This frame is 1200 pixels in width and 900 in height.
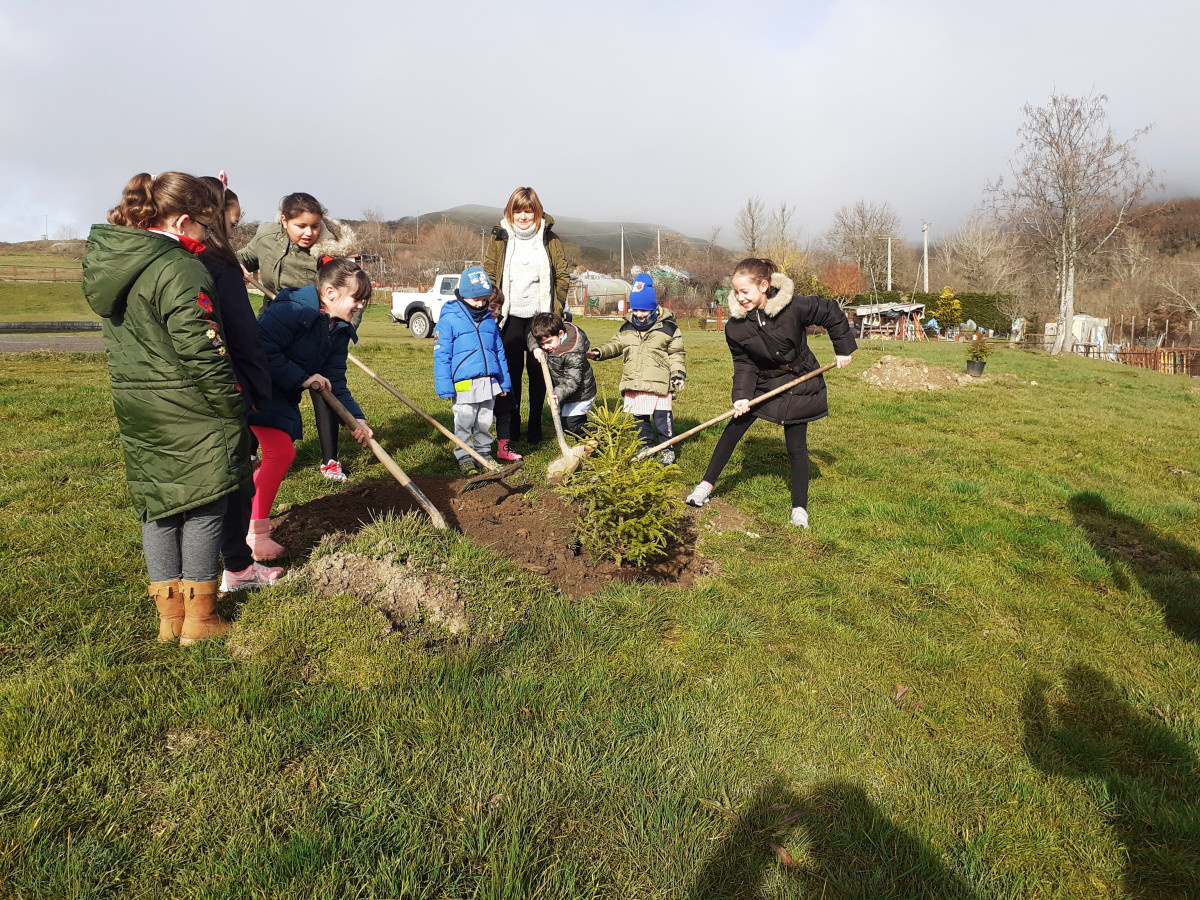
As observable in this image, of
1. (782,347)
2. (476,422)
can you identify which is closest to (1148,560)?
(782,347)

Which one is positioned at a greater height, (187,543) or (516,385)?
(516,385)

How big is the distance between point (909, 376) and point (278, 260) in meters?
13.5

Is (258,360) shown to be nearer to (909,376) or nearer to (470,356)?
(470,356)

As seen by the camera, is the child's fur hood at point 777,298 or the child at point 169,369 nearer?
the child at point 169,369

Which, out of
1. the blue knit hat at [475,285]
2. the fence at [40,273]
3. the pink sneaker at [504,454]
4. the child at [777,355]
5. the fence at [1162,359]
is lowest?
the fence at [1162,359]

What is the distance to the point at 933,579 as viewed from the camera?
15.1ft

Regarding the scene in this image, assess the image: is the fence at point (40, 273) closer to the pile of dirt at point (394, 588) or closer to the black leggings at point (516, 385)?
the black leggings at point (516, 385)

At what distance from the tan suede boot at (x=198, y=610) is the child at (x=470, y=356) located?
2.70m

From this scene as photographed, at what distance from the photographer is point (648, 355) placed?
645cm

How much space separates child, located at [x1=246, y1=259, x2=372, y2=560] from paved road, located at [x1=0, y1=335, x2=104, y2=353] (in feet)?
37.4

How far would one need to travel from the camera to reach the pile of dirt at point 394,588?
3.29 m

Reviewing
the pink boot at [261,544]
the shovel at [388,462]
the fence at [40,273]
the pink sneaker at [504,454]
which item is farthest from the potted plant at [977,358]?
the fence at [40,273]

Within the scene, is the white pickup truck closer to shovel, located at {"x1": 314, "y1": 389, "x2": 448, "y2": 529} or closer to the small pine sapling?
shovel, located at {"x1": 314, "y1": 389, "x2": 448, "y2": 529}

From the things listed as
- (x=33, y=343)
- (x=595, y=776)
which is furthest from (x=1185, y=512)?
(x=33, y=343)
